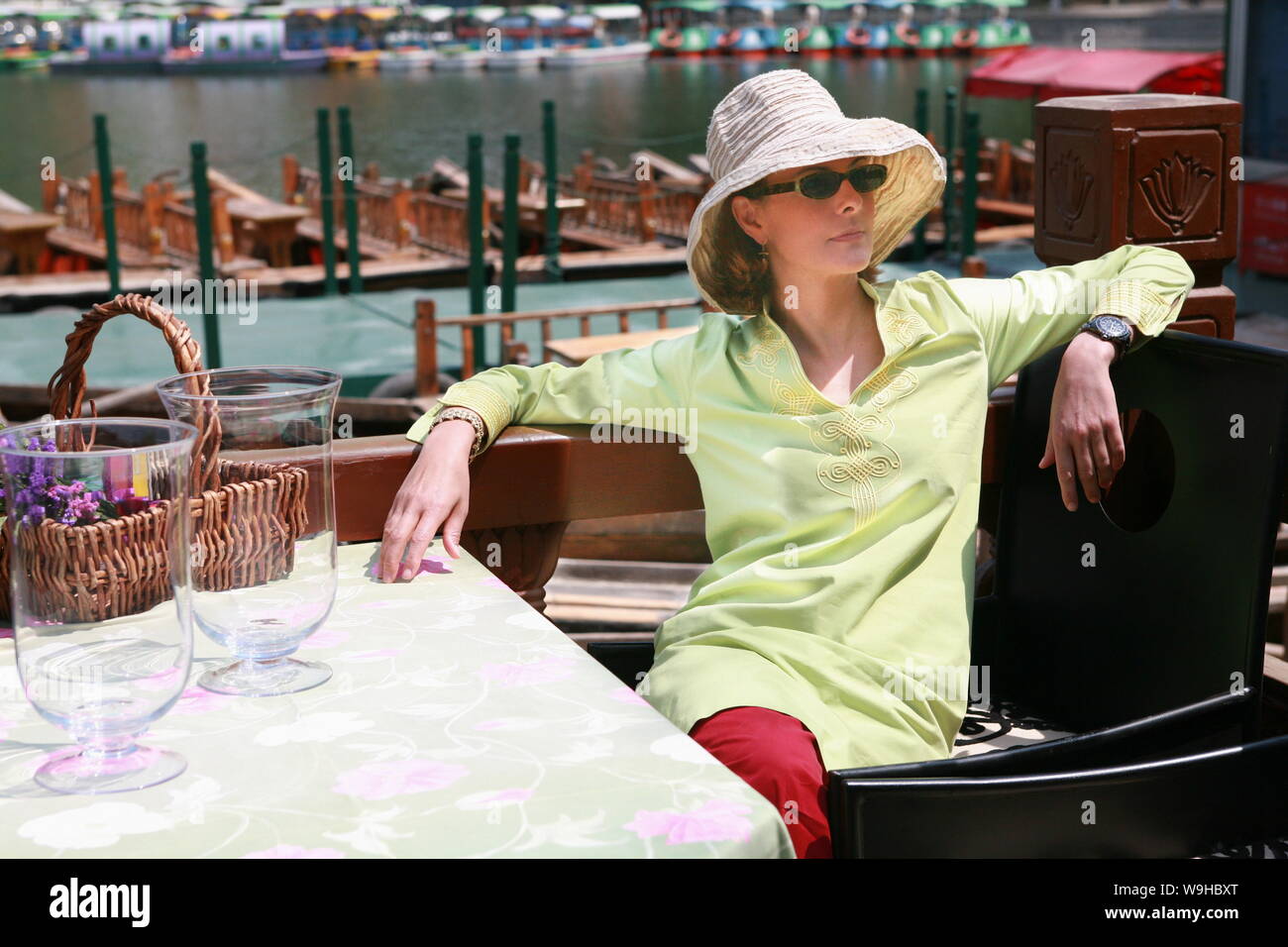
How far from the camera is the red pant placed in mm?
1790

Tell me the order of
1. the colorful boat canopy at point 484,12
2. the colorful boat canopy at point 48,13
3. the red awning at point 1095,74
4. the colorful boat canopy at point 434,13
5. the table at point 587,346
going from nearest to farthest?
the table at point 587,346 < the red awning at point 1095,74 < the colorful boat canopy at point 48,13 < the colorful boat canopy at point 434,13 < the colorful boat canopy at point 484,12

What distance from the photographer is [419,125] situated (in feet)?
164

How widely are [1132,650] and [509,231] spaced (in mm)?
10367

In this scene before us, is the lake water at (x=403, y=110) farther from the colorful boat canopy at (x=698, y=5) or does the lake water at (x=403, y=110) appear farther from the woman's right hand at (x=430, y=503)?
the woman's right hand at (x=430, y=503)

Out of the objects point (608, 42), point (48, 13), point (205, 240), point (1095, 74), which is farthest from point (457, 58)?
point (205, 240)

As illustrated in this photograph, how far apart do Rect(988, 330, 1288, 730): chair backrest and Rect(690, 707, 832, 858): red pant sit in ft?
1.81

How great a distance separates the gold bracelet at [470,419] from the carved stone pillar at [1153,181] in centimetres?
107

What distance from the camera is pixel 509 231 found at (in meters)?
12.2

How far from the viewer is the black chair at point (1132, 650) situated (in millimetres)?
1709

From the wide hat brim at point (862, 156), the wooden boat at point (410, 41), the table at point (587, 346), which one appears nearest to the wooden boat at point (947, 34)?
the wooden boat at point (410, 41)

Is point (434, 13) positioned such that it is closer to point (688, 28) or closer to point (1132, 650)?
point (688, 28)
